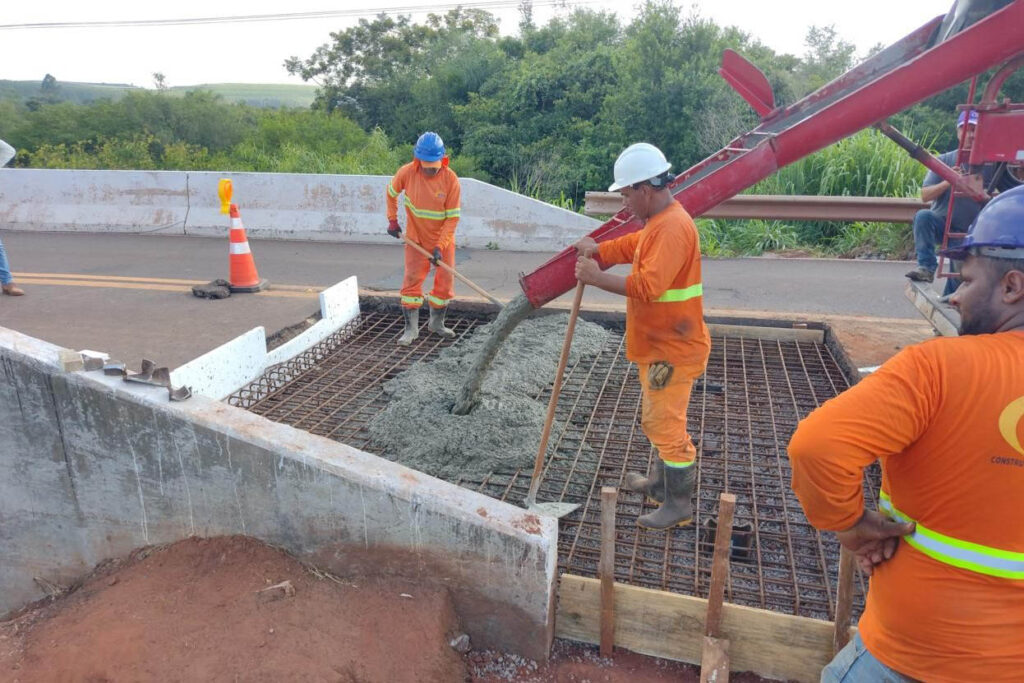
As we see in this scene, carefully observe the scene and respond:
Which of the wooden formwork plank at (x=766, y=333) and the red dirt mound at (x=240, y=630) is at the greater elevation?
the wooden formwork plank at (x=766, y=333)

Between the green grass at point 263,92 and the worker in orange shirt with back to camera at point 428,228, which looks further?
the green grass at point 263,92

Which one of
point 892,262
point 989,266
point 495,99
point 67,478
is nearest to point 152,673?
point 67,478

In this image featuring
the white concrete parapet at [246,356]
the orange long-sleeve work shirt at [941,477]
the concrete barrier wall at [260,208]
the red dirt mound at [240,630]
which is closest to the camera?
the orange long-sleeve work shirt at [941,477]

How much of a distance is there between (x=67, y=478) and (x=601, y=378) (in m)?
3.47

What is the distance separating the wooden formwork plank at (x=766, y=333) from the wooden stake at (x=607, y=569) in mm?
3557

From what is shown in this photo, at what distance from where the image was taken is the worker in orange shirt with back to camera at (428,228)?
6016mm

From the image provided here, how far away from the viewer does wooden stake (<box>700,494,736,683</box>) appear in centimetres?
265

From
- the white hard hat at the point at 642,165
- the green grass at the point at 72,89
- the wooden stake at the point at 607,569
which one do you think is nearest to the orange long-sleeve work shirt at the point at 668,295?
the white hard hat at the point at 642,165

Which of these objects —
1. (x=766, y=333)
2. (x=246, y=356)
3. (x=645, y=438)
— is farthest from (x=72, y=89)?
(x=645, y=438)

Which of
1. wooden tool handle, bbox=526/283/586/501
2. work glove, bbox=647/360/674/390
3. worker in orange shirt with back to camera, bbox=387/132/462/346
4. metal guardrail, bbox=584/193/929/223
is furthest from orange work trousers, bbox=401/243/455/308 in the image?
metal guardrail, bbox=584/193/929/223

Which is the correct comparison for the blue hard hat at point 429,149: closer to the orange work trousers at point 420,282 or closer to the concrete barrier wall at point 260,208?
the orange work trousers at point 420,282

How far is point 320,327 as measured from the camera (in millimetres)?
5930

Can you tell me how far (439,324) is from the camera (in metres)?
6.24

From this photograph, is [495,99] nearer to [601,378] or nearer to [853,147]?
[853,147]
